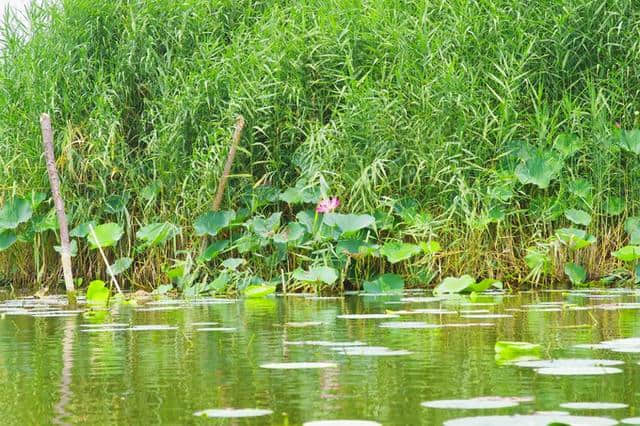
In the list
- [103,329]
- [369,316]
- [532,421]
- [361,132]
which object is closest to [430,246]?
[361,132]

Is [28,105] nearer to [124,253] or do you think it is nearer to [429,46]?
[124,253]

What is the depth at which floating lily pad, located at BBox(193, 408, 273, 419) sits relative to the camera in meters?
2.04

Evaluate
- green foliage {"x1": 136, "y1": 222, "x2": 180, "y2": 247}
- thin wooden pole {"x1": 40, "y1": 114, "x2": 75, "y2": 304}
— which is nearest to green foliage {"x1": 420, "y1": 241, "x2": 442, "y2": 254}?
green foliage {"x1": 136, "y1": 222, "x2": 180, "y2": 247}

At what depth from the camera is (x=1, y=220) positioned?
306 inches

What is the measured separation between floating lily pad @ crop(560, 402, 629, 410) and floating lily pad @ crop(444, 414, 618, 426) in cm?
12

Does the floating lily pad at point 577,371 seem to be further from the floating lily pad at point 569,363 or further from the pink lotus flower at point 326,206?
the pink lotus flower at point 326,206

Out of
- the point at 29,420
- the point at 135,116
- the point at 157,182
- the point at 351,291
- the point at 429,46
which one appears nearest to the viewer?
the point at 29,420

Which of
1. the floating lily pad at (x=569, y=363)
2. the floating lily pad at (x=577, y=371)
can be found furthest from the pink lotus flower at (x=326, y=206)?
the floating lily pad at (x=577, y=371)

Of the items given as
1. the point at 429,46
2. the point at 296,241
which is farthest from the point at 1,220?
the point at 429,46

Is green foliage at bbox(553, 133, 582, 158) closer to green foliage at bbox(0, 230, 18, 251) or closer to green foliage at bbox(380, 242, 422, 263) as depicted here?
green foliage at bbox(380, 242, 422, 263)

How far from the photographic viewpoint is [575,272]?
20.3 ft

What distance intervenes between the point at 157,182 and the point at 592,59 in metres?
2.97

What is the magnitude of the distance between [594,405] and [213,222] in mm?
4908

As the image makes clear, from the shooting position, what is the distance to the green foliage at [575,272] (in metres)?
6.18
